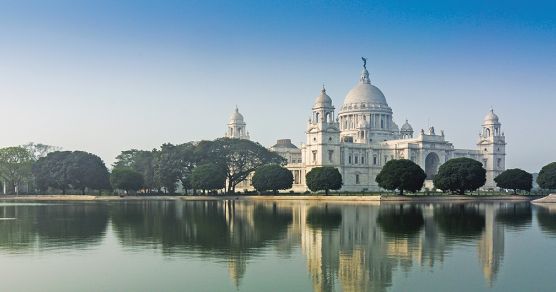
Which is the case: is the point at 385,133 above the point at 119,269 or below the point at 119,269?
above

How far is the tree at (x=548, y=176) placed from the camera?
95.9 metres

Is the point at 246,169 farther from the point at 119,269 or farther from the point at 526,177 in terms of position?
the point at 119,269

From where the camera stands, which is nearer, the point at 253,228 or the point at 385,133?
the point at 253,228

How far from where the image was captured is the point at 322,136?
117875 mm

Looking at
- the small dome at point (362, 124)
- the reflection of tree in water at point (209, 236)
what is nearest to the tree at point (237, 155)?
the small dome at point (362, 124)

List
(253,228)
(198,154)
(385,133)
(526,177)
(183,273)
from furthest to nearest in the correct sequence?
(385,133)
(198,154)
(526,177)
(253,228)
(183,273)

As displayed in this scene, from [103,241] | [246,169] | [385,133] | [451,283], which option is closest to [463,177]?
[246,169]

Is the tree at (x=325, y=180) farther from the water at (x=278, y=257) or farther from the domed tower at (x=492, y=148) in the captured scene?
the water at (x=278, y=257)

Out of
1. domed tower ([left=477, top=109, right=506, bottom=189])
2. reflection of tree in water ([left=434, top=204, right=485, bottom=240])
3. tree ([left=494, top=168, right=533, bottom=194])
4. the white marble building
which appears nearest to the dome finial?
the white marble building

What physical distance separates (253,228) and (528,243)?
14.9 meters

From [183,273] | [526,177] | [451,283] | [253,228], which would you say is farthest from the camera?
[526,177]

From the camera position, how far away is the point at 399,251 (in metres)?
26.8

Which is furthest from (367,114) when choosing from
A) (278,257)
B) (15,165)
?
(278,257)

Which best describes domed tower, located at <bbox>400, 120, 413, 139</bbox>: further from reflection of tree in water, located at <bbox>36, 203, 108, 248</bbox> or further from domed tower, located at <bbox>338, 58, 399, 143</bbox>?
reflection of tree in water, located at <bbox>36, 203, 108, 248</bbox>
